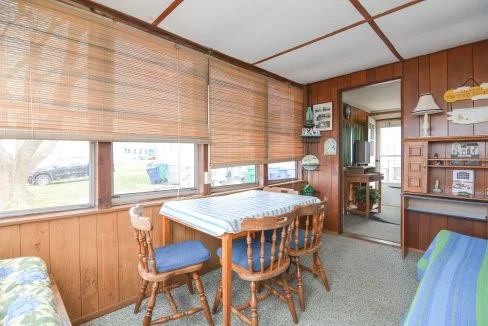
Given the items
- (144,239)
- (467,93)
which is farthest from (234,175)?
(467,93)

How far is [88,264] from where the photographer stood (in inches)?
74.7

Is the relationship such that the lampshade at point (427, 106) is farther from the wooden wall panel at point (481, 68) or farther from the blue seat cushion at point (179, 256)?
the blue seat cushion at point (179, 256)

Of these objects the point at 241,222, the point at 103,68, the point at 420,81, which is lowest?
the point at 241,222

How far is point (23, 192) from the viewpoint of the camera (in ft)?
5.77

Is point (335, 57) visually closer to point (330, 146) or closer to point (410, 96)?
point (410, 96)

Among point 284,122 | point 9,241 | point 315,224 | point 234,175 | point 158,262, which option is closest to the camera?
point 9,241

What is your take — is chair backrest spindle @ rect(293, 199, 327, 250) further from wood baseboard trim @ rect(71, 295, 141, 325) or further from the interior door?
the interior door

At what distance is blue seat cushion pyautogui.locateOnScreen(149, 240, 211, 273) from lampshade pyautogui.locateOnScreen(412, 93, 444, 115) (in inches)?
111

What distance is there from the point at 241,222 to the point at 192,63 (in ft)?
5.72

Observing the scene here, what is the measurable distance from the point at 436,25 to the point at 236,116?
6.80 ft

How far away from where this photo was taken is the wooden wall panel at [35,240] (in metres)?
1.65

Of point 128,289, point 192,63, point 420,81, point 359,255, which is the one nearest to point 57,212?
point 128,289

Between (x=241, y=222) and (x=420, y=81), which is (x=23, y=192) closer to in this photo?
(x=241, y=222)

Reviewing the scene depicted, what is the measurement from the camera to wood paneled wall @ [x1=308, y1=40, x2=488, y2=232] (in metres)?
2.71
